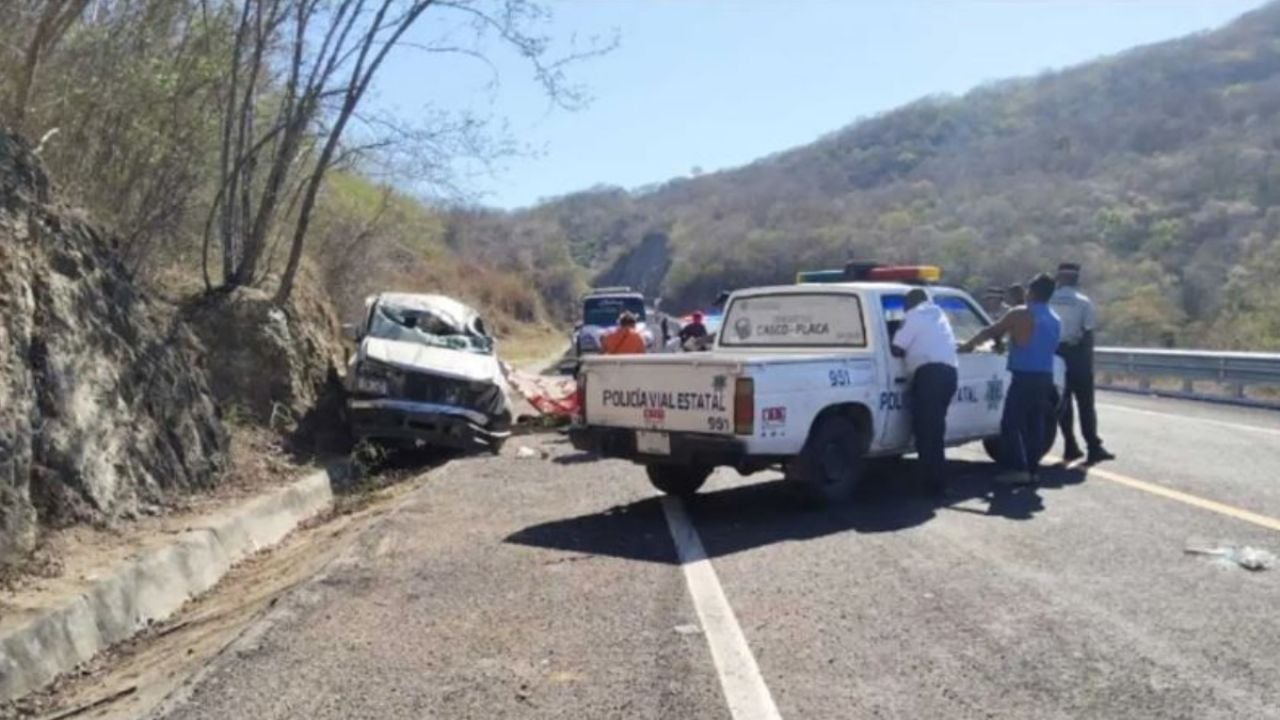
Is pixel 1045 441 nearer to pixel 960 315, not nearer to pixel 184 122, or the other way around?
pixel 960 315

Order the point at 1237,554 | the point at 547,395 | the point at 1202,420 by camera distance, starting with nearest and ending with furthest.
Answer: the point at 1237,554, the point at 1202,420, the point at 547,395

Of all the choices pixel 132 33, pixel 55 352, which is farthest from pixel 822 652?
pixel 132 33

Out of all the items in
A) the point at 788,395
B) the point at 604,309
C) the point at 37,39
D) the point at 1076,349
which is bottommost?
the point at 788,395

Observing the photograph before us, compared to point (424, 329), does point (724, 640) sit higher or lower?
lower

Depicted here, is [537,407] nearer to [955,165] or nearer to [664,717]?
[664,717]

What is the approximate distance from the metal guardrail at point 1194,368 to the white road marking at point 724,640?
46.6ft

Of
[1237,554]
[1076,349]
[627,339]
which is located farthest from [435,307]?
[1237,554]

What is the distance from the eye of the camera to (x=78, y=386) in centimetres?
816

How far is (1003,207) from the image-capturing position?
5284cm

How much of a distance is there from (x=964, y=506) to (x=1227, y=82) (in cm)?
7159

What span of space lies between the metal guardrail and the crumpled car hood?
12105mm

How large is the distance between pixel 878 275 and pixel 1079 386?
220 cm

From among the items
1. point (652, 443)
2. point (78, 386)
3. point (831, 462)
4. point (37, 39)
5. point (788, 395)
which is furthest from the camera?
point (37, 39)

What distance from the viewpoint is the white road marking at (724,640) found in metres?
4.69
